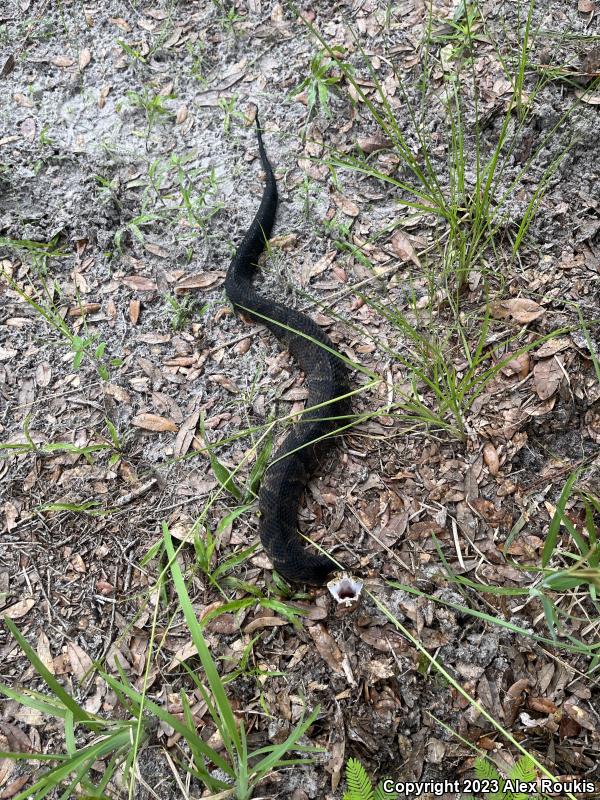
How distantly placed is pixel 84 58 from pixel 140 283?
200 centimetres

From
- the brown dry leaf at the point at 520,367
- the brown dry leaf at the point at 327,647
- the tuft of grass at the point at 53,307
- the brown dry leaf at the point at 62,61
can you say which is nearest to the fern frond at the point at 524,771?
the brown dry leaf at the point at 327,647

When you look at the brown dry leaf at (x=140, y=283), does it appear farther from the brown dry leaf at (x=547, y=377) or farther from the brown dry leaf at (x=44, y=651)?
the brown dry leaf at (x=547, y=377)

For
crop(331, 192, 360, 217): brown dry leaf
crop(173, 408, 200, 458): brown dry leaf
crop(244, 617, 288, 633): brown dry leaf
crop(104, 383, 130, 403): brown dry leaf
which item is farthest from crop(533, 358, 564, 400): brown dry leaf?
crop(104, 383, 130, 403): brown dry leaf

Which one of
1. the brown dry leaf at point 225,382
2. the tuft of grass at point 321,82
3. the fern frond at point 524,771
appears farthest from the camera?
the tuft of grass at point 321,82

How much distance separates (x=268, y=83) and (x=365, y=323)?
192 centimetres

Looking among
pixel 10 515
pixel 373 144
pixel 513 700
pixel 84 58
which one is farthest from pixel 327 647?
pixel 84 58

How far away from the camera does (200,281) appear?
348 centimetres

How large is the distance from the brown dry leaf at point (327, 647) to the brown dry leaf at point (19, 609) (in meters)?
1.25

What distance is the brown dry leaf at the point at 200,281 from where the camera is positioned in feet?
11.4

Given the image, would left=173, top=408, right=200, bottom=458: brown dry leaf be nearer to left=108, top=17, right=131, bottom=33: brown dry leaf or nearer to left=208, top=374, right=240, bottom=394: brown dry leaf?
left=208, top=374, right=240, bottom=394: brown dry leaf

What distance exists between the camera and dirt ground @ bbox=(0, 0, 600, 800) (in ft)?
7.49

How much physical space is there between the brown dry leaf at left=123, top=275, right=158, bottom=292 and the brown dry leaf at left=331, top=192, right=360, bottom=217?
45.1 inches

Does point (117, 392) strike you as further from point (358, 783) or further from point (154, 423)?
point (358, 783)

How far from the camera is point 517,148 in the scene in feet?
10.9
